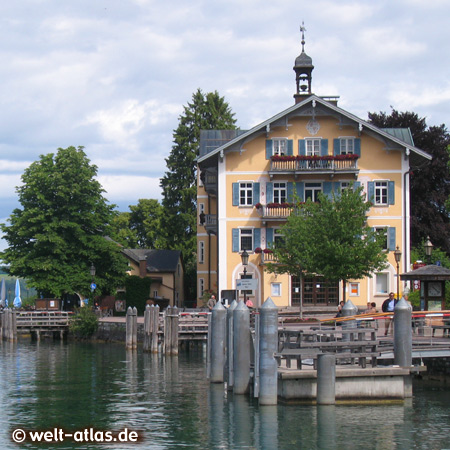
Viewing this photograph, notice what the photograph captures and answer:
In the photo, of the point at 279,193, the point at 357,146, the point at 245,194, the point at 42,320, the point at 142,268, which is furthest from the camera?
the point at 142,268

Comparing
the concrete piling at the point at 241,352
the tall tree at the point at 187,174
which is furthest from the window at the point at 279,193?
the concrete piling at the point at 241,352

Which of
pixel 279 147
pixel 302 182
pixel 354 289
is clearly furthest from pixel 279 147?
pixel 354 289

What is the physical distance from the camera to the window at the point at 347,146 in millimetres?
57031

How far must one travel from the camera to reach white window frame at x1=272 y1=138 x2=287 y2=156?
5731 cm

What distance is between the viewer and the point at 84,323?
5391 centimetres

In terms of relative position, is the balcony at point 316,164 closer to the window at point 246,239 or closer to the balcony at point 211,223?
the window at point 246,239

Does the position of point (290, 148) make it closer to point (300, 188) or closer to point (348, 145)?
point (300, 188)

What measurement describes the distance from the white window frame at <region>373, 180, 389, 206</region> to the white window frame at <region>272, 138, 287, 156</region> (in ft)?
19.3

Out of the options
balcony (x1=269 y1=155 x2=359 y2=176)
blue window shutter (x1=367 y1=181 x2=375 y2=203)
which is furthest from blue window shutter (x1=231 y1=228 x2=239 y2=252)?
blue window shutter (x1=367 y1=181 x2=375 y2=203)

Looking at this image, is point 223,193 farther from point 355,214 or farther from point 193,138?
point 193,138

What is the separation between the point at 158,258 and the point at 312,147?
2257 cm

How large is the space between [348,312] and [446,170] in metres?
35.9

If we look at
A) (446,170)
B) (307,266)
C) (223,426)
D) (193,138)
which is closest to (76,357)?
(307,266)

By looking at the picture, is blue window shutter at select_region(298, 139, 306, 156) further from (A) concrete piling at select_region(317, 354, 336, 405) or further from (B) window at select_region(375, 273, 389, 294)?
(A) concrete piling at select_region(317, 354, 336, 405)
